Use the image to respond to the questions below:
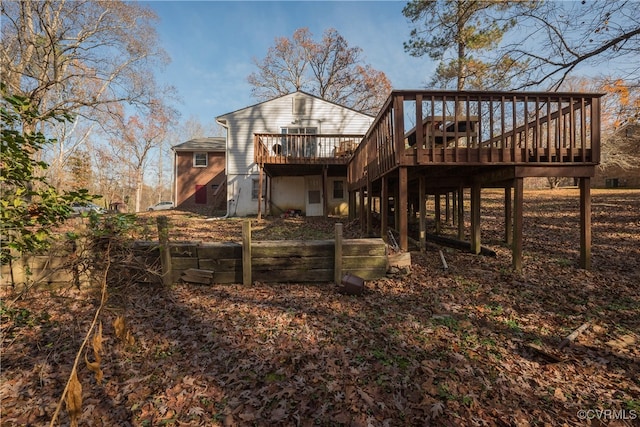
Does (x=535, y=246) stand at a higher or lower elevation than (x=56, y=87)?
lower

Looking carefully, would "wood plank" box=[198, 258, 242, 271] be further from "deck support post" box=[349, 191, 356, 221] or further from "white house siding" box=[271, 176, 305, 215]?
"white house siding" box=[271, 176, 305, 215]

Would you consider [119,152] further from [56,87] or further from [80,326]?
[80,326]

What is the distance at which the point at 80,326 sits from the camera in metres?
3.98

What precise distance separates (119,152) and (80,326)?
33.0 m

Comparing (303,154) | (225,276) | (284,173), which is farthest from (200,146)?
(225,276)

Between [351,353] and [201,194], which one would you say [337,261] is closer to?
[351,353]

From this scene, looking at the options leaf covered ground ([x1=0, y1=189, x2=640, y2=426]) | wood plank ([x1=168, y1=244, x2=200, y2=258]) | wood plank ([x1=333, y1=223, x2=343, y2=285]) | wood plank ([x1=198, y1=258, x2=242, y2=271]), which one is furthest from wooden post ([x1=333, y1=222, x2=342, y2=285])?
wood plank ([x1=168, y1=244, x2=200, y2=258])

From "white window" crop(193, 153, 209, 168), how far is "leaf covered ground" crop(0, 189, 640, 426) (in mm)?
20612

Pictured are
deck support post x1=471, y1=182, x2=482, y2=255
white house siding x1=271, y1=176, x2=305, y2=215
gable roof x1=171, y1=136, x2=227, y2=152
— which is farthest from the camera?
gable roof x1=171, y1=136, x2=227, y2=152

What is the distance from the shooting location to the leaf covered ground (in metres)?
2.46

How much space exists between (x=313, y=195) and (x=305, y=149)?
9.44 ft

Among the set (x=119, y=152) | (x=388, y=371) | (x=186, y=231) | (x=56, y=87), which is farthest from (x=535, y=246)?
(x=119, y=152)

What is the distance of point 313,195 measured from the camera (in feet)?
54.1

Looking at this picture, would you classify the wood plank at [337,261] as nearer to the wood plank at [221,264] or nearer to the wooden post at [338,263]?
the wooden post at [338,263]
